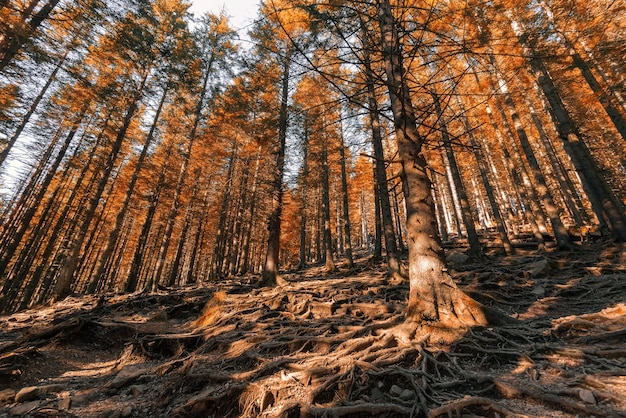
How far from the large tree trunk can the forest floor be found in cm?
27

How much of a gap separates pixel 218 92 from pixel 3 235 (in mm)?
16625

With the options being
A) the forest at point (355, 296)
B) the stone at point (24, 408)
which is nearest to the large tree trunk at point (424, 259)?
the forest at point (355, 296)

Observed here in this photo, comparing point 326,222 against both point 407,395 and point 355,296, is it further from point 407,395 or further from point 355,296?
point 407,395

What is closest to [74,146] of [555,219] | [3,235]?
[3,235]

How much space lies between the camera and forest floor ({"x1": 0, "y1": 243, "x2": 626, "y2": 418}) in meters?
2.13

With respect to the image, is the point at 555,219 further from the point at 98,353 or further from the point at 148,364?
the point at 98,353

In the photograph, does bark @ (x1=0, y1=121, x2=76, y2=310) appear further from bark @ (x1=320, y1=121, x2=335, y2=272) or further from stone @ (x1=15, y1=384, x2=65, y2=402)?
bark @ (x1=320, y1=121, x2=335, y2=272)

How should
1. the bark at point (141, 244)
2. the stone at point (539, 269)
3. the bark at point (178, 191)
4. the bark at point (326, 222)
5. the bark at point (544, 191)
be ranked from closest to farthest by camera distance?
the stone at point (539, 269) → the bark at point (544, 191) → the bark at point (141, 244) → the bark at point (178, 191) → the bark at point (326, 222)

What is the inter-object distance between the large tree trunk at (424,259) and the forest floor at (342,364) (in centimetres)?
27

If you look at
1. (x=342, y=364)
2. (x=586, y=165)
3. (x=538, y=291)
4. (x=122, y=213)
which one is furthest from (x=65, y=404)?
(x=586, y=165)

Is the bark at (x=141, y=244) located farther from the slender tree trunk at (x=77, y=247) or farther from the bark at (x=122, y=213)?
the slender tree trunk at (x=77, y=247)

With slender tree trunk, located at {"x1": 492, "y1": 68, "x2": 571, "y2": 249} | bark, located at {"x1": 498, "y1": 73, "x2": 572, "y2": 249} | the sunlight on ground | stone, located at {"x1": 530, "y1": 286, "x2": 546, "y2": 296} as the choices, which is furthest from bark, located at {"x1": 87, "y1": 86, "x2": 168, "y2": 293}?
bark, located at {"x1": 498, "y1": 73, "x2": 572, "y2": 249}

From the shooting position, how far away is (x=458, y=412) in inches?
73.8

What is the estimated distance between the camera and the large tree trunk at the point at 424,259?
3234 mm
